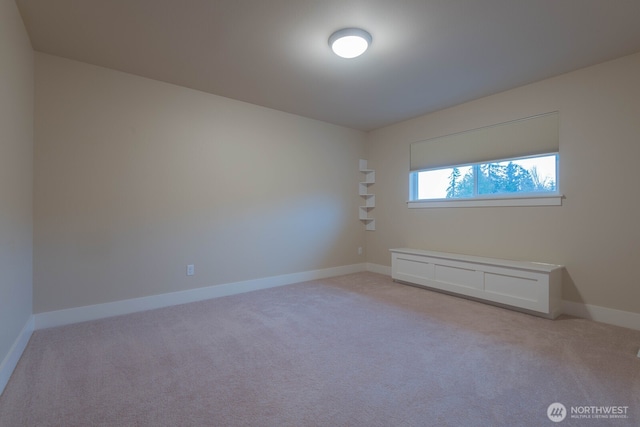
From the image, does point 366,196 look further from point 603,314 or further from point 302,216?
point 603,314

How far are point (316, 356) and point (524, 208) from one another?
290 centimetres

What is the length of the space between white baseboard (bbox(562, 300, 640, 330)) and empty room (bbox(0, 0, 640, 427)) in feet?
0.06

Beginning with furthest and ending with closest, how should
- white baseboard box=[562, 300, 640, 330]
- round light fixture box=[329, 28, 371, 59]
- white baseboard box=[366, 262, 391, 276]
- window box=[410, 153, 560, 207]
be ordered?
white baseboard box=[366, 262, 391, 276] → window box=[410, 153, 560, 207] → white baseboard box=[562, 300, 640, 330] → round light fixture box=[329, 28, 371, 59]

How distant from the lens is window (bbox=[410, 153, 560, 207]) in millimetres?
3211

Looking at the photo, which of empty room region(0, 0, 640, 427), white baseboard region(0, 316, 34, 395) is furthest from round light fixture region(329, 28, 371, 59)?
white baseboard region(0, 316, 34, 395)

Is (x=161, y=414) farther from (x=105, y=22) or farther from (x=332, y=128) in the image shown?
(x=332, y=128)

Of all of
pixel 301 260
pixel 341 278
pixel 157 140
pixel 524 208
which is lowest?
pixel 341 278

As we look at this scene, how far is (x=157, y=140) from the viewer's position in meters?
3.18

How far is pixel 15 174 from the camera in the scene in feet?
6.71

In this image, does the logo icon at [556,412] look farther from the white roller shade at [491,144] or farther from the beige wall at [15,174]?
the beige wall at [15,174]

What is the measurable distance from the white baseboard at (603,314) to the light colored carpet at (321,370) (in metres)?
0.13

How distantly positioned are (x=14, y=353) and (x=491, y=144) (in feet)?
16.1

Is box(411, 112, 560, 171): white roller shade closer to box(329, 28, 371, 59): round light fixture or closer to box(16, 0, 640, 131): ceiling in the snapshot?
box(16, 0, 640, 131): ceiling

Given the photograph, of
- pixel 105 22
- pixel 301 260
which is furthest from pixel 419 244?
pixel 105 22
